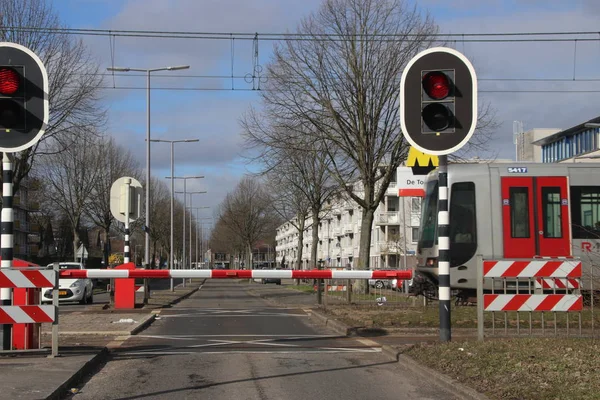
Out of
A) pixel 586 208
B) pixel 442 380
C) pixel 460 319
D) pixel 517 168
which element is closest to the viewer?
pixel 442 380

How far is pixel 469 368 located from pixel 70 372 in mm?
4612

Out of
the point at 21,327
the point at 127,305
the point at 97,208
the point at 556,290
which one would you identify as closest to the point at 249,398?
the point at 21,327

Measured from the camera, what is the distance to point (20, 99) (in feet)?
30.9

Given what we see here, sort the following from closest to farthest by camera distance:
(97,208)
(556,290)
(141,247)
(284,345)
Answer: (556,290)
(284,345)
(97,208)
(141,247)

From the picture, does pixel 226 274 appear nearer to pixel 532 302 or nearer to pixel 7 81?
pixel 7 81

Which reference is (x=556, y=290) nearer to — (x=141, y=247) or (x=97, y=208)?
(x=97, y=208)

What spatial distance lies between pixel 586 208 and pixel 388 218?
67391mm

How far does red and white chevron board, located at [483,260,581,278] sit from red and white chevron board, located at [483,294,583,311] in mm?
284

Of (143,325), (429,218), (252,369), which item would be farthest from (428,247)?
(252,369)

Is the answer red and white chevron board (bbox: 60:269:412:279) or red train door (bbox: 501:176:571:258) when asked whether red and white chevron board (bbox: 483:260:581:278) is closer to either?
red and white chevron board (bbox: 60:269:412:279)

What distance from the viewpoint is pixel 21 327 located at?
9.64 m

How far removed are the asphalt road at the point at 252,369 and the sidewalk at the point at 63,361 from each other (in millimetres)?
199

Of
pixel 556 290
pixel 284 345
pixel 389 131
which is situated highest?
pixel 389 131

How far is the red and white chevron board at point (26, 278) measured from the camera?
9.16 meters
